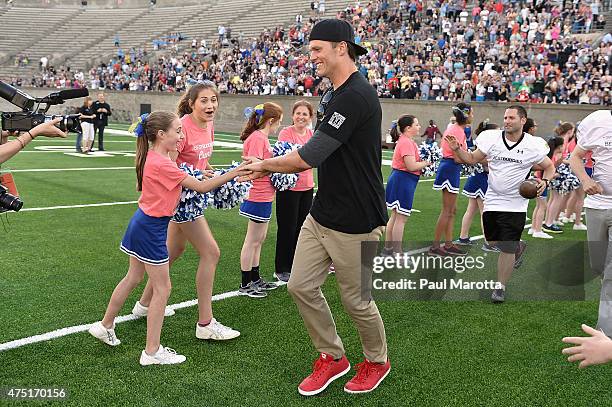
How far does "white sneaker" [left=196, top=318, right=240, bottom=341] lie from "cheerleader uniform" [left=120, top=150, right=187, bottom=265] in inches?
30.4

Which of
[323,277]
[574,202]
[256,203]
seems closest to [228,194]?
[256,203]

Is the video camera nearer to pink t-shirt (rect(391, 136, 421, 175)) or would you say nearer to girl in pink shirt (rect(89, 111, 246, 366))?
girl in pink shirt (rect(89, 111, 246, 366))

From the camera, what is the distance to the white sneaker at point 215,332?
457 cm

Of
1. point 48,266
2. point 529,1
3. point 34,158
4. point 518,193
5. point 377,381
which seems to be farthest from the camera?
point 529,1

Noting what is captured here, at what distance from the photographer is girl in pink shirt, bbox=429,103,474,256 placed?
24.3 ft

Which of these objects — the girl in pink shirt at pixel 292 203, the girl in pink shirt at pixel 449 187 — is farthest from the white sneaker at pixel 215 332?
the girl in pink shirt at pixel 449 187

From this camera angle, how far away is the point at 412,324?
5.09m

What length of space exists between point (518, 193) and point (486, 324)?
1279mm

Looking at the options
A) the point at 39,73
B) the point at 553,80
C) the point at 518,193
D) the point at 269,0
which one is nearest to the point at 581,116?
the point at 553,80

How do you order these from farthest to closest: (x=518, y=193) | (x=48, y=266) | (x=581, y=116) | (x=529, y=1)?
(x=529, y=1) → (x=581, y=116) → (x=48, y=266) → (x=518, y=193)

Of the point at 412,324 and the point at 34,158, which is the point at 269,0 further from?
the point at 412,324

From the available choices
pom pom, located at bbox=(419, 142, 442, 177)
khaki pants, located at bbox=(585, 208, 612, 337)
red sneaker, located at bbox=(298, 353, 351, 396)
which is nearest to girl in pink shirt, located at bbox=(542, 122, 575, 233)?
pom pom, located at bbox=(419, 142, 442, 177)

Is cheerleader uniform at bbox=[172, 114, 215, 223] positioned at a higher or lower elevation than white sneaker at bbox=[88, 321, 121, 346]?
higher

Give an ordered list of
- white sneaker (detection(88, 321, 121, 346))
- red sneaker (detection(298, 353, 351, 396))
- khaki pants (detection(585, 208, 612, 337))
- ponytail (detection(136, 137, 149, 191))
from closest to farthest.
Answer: red sneaker (detection(298, 353, 351, 396)), ponytail (detection(136, 137, 149, 191)), white sneaker (detection(88, 321, 121, 346)), khaki pants (detection(585, 208, 612, 337))
